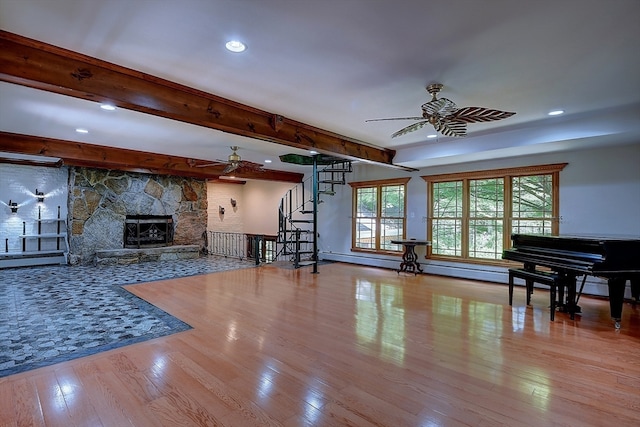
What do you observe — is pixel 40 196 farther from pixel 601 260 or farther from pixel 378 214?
pixel 601 260

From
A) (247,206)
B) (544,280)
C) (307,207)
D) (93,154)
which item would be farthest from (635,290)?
(247,206)

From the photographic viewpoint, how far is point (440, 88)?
3.27 meters

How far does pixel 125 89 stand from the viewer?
2.96 m

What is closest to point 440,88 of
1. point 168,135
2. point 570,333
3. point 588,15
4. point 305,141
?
point 588,15

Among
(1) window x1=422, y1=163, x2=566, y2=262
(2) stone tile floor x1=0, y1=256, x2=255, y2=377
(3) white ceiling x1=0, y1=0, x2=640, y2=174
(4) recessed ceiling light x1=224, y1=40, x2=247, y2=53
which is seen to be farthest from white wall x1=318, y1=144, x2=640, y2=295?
(2) stone tile floor x1=0, y1=256, x2=255, y2=377

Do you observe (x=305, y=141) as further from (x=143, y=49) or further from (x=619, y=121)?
(x=619, y=121)

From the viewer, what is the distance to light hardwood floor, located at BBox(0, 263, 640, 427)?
208 cm

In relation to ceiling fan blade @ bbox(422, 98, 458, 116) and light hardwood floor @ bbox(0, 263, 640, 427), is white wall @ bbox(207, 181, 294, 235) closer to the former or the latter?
light hardwood floor @ bbox(0, 263, 640, 427)

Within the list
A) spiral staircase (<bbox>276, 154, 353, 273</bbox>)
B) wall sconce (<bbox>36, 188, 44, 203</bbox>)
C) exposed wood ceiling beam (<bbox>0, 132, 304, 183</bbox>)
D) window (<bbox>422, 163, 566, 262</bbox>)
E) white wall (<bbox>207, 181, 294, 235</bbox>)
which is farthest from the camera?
white wall (<bbox>207, 181, 294, 235</bbox>)

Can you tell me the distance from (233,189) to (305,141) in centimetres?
792

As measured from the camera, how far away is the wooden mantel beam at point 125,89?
2.47m

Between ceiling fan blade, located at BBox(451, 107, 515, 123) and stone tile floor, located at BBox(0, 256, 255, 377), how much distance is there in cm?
372

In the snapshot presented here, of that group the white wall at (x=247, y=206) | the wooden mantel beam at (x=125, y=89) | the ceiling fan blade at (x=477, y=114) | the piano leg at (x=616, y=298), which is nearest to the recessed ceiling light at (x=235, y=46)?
the wooden mantel beam at (x=125, y=89)

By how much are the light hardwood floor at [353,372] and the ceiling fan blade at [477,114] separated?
224 centimetres
